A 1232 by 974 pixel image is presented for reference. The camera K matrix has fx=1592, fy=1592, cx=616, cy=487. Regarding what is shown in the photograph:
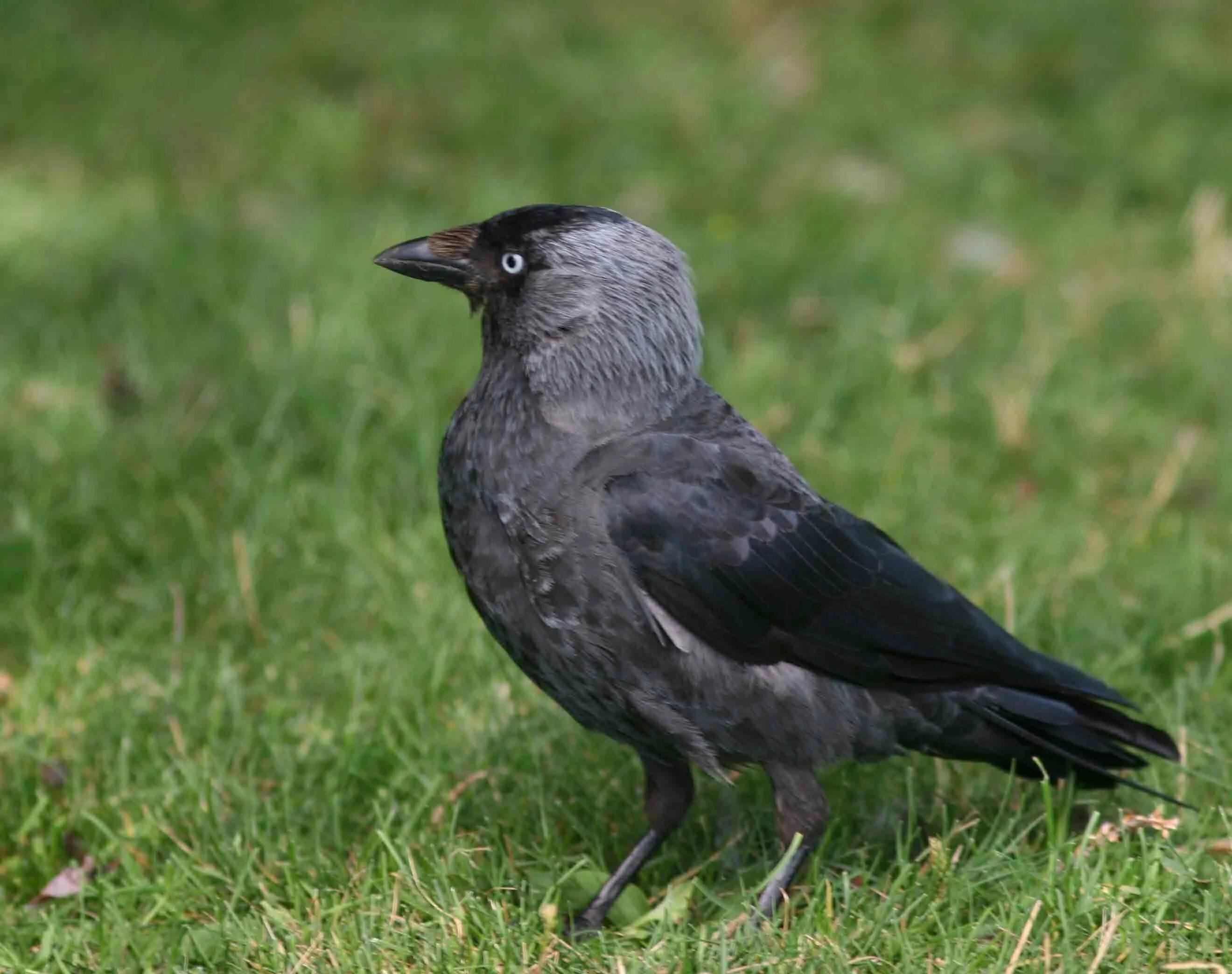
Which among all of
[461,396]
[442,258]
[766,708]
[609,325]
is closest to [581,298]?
[609,325]

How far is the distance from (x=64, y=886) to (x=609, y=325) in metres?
1.58

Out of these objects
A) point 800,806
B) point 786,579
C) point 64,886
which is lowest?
point 64,886

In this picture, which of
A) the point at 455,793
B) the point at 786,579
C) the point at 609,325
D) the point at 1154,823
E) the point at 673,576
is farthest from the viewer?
the point at 455,793

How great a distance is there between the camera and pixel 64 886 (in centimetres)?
321

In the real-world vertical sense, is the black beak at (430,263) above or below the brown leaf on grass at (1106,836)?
above

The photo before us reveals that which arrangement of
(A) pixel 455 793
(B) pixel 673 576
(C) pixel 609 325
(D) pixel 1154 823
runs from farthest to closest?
(A) pixel 455 793 → (C) pixel 609 325 → (B) pixel 673 576 → (D) pixel 1154 823

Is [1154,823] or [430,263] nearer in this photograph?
[1154,823]

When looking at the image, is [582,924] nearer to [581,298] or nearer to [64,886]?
[64,886]

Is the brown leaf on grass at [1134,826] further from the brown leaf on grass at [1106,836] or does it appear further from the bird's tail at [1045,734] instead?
the bird's tail at [1045,734]

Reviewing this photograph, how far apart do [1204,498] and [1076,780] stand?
1801mm

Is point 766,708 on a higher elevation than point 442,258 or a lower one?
lower

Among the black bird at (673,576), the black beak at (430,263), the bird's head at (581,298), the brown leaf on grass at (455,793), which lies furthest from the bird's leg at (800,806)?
the black beak at (430,263)

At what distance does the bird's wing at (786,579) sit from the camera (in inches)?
119

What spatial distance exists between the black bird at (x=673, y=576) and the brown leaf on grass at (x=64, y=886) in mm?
981
